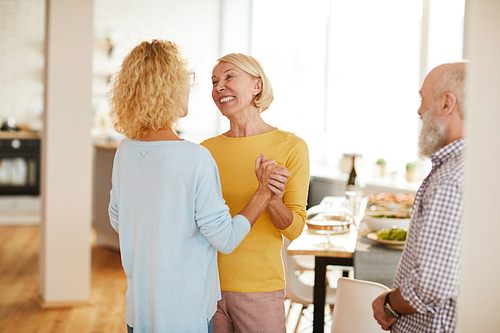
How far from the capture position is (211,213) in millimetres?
1358

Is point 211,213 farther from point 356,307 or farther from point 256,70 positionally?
point 356,307

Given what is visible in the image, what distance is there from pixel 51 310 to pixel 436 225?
10.8ft

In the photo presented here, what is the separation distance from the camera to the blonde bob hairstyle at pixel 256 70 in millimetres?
1716

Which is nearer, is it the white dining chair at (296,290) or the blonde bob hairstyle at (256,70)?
the blonde bob hairstyle at (256,70)

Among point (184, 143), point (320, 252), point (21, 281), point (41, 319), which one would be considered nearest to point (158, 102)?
point (184, 143)

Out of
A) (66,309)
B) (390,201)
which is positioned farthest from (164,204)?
(66,309)

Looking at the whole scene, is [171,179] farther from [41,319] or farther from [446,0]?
[446,0]

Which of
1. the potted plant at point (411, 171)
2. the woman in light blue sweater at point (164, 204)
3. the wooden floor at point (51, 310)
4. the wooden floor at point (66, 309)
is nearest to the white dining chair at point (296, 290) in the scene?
the wooden floor at point (66, 309)

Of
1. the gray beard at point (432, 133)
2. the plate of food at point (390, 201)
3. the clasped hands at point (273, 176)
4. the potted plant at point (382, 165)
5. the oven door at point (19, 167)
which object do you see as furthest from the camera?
the oven door at point (19, 167)

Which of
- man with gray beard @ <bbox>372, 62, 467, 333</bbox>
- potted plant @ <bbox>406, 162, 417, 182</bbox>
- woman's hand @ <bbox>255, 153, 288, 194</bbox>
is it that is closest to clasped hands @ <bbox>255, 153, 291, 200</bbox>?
woman's hand @ <bbox>255, 153, 288, 194</bbox>

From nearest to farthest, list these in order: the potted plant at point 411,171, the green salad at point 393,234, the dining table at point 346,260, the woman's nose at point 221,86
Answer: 1. the woman's nose at point 221,86
2. the dining table at point 346,260
3. the green salad at point 393,234
4. the potted plant at point 411,171

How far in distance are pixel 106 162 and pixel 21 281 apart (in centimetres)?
168

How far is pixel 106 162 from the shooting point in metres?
5.56

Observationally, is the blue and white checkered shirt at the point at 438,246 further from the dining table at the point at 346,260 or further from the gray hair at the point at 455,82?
the dining table at the point at 346,260
